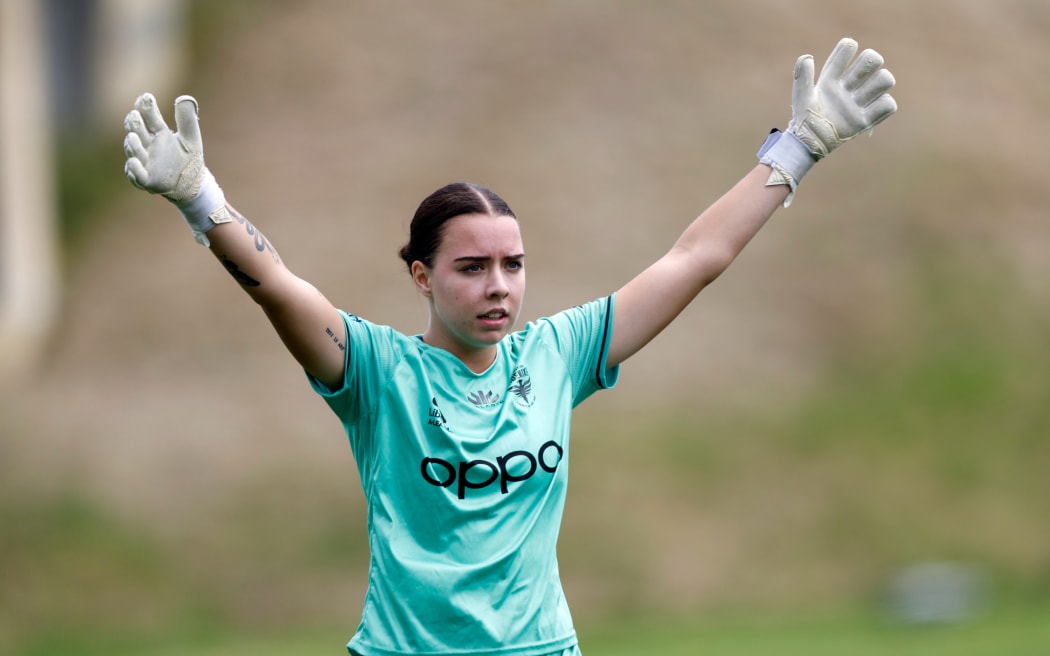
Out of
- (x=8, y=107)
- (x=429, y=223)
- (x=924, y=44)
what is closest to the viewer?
(x=429, y=223)

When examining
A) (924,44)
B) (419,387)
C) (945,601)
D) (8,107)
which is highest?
(924,44)

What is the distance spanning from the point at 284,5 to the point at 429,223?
21485mm

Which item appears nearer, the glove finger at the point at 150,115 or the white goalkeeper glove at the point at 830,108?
the glove finger at the point at 150,115

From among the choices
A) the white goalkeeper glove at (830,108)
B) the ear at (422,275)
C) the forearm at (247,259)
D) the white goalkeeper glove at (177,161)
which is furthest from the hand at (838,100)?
the white goalkeeper glove at (177,161)

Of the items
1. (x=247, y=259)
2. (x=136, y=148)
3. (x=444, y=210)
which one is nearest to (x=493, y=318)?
(x=444, y=210)

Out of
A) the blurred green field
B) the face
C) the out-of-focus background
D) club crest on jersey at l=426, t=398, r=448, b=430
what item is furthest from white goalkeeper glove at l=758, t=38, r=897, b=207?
the out-of-focus background

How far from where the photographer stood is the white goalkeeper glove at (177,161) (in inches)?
149

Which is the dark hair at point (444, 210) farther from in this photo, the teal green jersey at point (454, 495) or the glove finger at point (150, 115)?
the glove finger at point (150, 115)

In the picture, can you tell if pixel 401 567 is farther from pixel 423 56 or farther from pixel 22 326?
pixel 423 56

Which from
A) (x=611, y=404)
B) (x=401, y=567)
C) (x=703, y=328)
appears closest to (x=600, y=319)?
(x=401, y=567)

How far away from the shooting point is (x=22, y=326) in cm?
1892

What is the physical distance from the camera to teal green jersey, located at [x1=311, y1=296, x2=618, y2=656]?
389 centimetres

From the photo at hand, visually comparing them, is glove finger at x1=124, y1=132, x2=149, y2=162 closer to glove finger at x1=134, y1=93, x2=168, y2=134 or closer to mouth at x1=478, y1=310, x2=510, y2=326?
glove finger at x1=134, y1=93, x2=168, y2=134

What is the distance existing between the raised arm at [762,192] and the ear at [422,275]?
599 millimetres
